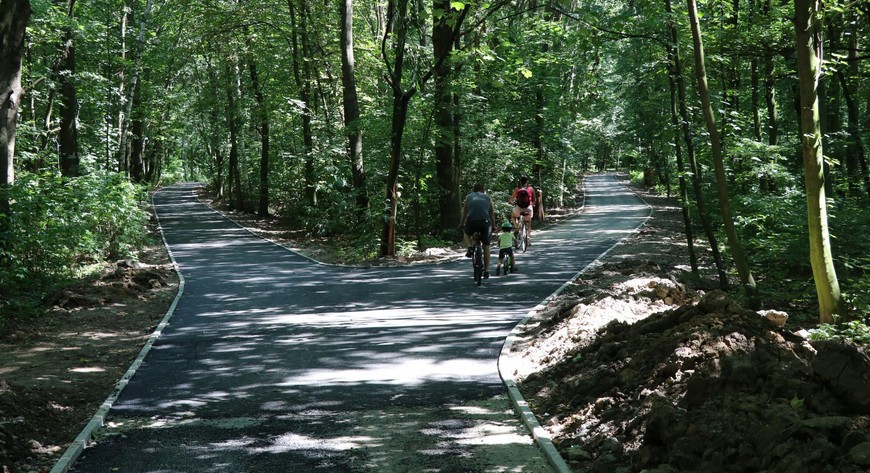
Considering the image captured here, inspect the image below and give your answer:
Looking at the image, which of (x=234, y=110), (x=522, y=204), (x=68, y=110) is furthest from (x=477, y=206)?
(x=234, y=110)

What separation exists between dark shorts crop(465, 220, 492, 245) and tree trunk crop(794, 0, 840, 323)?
7023mm


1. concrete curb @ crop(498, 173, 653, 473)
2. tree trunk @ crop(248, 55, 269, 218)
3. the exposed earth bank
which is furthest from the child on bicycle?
tree trunk @ crop(248, 55, 269, 218)

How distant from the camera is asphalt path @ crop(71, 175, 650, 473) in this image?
5527mm

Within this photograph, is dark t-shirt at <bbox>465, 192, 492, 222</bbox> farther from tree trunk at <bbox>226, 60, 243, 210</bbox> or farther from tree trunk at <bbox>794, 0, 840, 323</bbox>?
tree trunk at <bbox>226, 60, 243, 210</bbox>

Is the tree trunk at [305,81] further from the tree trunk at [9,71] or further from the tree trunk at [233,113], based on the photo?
the tree trunk at [9,71]

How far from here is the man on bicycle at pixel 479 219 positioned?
14250mm

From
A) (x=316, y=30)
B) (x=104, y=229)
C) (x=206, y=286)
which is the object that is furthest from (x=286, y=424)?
(x=316, y=30)

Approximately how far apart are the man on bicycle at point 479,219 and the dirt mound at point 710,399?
6.78m

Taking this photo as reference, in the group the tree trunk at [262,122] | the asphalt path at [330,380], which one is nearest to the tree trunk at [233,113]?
the tree trunk at [262,122]

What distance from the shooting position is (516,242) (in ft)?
63.2

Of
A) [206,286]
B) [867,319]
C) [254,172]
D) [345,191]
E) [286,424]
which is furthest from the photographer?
[254,172]

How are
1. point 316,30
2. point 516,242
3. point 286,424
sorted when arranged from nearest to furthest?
point 286,424 → point 516,242 → point 316,30

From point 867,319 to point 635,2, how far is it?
8.02 meters

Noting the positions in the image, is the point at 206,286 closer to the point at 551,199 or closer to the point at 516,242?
the point at 516,242
